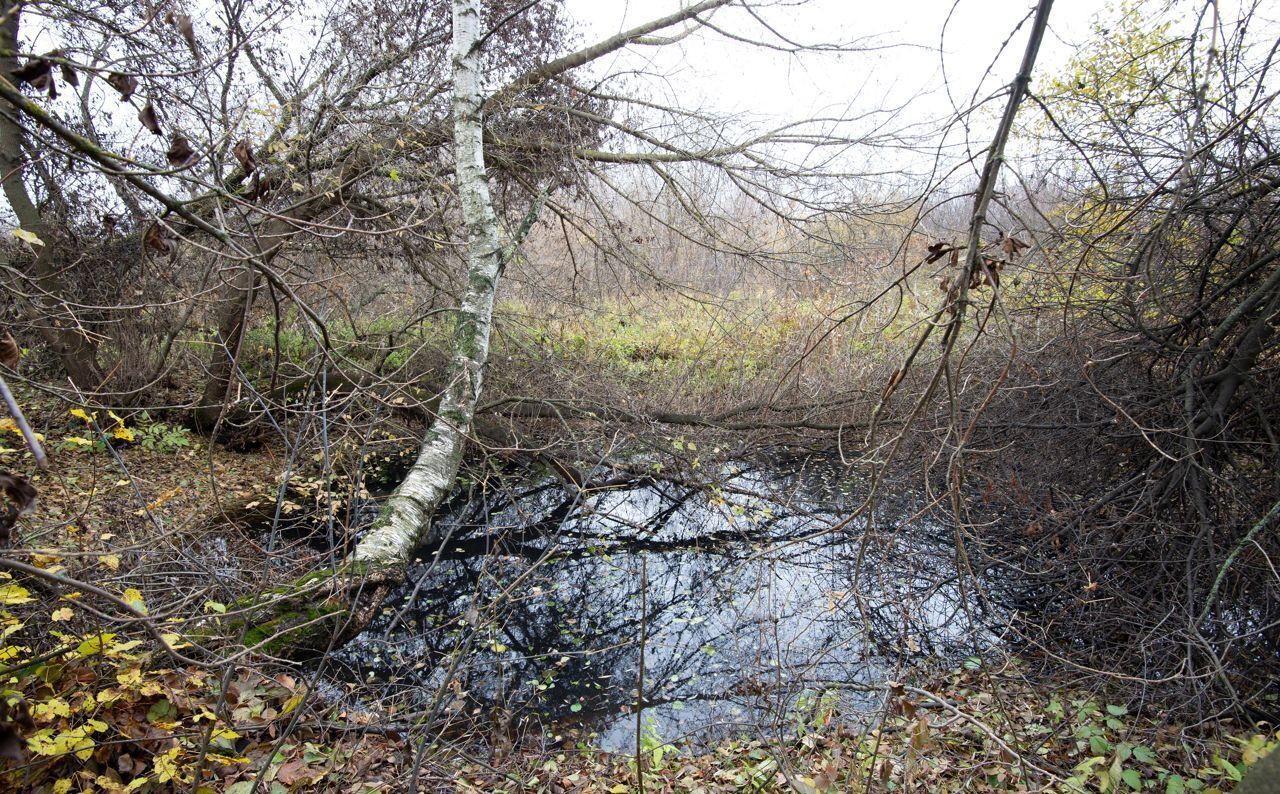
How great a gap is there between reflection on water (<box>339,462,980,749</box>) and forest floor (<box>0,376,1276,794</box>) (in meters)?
0.32

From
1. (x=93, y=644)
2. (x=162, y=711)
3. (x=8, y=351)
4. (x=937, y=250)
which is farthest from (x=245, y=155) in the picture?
(x=162, y=711)

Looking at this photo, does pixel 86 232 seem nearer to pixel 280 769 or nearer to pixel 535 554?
pixel 535 554

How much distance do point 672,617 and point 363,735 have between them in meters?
2.75

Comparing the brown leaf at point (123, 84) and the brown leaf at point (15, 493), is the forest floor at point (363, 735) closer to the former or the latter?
the brown leaf at point (15, 493)

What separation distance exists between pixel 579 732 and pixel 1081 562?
3563mm

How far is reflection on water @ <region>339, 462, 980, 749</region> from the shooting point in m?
4.24

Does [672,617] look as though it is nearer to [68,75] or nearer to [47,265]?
[68,75]

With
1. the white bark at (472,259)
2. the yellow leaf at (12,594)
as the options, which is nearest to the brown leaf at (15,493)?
the yellow leaf at (12,594)

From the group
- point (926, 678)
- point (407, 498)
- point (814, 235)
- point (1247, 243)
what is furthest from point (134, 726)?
point (814, 235)

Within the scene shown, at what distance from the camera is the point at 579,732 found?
13.2ft

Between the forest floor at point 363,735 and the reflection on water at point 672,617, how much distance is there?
32cm

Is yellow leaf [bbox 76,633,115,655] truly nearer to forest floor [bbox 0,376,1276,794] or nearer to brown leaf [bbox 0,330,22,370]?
forest floor [bbox 0,376,1276,794]

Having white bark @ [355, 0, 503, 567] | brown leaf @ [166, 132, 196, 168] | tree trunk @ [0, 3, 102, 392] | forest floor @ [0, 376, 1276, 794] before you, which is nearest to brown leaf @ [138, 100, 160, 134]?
brown leaf @ [166, 132, 196, 168]

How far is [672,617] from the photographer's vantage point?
17.4ft
